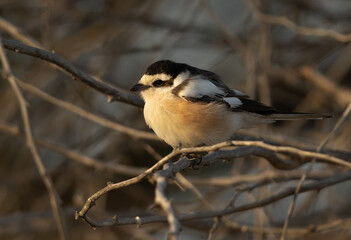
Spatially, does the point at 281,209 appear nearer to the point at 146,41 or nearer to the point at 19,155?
the point at 146,41

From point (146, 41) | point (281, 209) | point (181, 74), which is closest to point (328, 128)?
point (281, 209)

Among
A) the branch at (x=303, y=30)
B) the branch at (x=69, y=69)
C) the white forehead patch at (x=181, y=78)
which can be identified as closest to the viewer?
the branch at (x=69, y=69)

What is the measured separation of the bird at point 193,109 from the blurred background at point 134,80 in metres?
1.21

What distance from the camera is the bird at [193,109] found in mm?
4086

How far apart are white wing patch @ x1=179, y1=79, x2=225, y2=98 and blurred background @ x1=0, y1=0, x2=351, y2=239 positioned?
3.68 feet

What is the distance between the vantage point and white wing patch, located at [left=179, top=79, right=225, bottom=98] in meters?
4.32

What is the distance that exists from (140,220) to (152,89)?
193 centimetres

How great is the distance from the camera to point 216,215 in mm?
3334

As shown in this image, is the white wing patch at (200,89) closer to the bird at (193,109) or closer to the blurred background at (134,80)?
the bird at (193,109)

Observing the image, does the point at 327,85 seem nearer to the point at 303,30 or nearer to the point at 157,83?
the point at 303,30

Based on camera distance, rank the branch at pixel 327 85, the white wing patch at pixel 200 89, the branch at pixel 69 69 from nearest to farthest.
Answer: the branch at pixel 69 69 < the white wing patch at pixel 200 89 < the branch at pixel 327 85

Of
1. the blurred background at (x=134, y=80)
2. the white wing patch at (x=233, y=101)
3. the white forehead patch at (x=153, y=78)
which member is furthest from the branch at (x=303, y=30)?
the white forehead patch at (x=153, y=78)

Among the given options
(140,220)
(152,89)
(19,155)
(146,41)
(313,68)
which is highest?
(146,41)

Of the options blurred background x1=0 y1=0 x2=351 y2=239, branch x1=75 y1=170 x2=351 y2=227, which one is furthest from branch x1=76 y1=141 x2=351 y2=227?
blurred background x1=0 y1=0 x2=351 y2=239
